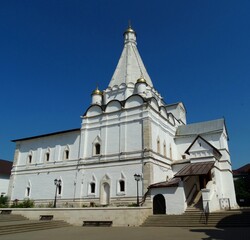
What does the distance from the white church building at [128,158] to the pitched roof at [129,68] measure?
0.12 meters

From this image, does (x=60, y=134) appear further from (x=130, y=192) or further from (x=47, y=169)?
(x=130, y=192)

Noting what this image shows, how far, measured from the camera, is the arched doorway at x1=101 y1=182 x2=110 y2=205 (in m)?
22.6

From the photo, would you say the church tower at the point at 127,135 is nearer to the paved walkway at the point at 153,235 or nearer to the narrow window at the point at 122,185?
the narrow window at the point at 122,185

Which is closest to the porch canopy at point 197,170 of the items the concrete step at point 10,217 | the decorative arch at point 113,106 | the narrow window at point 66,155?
the decorative arch at point 113,106

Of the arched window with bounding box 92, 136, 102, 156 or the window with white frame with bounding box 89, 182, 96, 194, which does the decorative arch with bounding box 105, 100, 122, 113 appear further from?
the window with white frame with bounding box 89, 182, 96, 194

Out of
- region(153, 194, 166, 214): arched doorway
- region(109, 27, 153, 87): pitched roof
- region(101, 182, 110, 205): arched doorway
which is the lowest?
region(153, 194, 166, 214): arched doorway

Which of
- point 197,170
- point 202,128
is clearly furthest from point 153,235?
point 202,128

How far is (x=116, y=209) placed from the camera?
17.5 m

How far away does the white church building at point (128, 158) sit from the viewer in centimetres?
2014

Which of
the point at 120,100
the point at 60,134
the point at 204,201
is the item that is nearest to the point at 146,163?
the point at 204,201

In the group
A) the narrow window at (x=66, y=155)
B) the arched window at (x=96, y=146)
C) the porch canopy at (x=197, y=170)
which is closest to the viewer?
the porch canopy at (x=197, y=170)

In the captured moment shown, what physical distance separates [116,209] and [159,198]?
3657 mm

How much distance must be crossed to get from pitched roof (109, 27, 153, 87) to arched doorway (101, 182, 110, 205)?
11.0 meters

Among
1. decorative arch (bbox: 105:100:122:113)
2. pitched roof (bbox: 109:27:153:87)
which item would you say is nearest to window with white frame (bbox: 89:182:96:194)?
decorative arch (bbox: 105:100:122:113)
